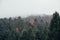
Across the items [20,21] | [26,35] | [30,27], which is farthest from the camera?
[20,21]

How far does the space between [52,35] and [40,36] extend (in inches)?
146

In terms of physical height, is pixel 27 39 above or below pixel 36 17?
below

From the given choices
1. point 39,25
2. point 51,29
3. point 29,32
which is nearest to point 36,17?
point 39,25

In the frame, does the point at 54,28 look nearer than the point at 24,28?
Yes

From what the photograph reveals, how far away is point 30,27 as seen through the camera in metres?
16.9

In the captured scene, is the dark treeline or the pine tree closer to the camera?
the pine tree

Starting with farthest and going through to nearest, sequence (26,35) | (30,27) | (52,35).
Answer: (30,27)
(26,35)
(52,35)

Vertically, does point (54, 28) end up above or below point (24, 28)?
above

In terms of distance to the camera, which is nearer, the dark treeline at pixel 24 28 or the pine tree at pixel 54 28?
the pine tree at pixel 54 28

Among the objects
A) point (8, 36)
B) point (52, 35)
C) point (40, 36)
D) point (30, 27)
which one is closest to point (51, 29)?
point (52, 35)

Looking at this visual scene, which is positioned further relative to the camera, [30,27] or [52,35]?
[30,27]

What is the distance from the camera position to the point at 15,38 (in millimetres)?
17094

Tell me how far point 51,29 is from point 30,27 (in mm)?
4643

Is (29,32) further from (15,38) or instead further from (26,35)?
(15,38)
